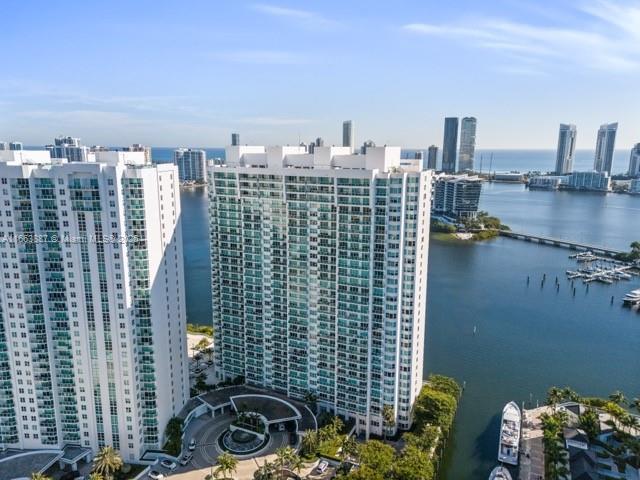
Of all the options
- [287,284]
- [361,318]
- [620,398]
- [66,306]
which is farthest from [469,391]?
[66,306]

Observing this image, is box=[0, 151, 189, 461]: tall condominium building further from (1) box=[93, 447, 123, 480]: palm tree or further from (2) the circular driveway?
(2) the circular driveway

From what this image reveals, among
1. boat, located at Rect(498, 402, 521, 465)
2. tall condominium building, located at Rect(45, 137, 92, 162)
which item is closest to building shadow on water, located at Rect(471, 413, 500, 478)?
boat, located at Rect(498, 402, 521, 465)

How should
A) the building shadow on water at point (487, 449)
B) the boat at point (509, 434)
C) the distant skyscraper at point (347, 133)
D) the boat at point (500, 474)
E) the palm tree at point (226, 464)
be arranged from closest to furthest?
1. the palm tree at point (226, 464)
2. the boat at point (500, 474)
3. the boat at point (509, 434)
4. the building shadow on water at point (487, 449)
5. the distant skyscraper at point (347, 133)

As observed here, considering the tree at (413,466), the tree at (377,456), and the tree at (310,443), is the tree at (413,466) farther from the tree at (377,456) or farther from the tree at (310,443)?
the tree at (310,443)

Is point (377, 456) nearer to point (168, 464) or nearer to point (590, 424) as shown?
point (168, 464)

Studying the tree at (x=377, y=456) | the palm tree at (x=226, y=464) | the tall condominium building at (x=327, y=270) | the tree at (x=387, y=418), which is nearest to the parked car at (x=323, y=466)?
the tree at (x=377, y=456)

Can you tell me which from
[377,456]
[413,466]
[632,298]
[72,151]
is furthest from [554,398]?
[72,151]
